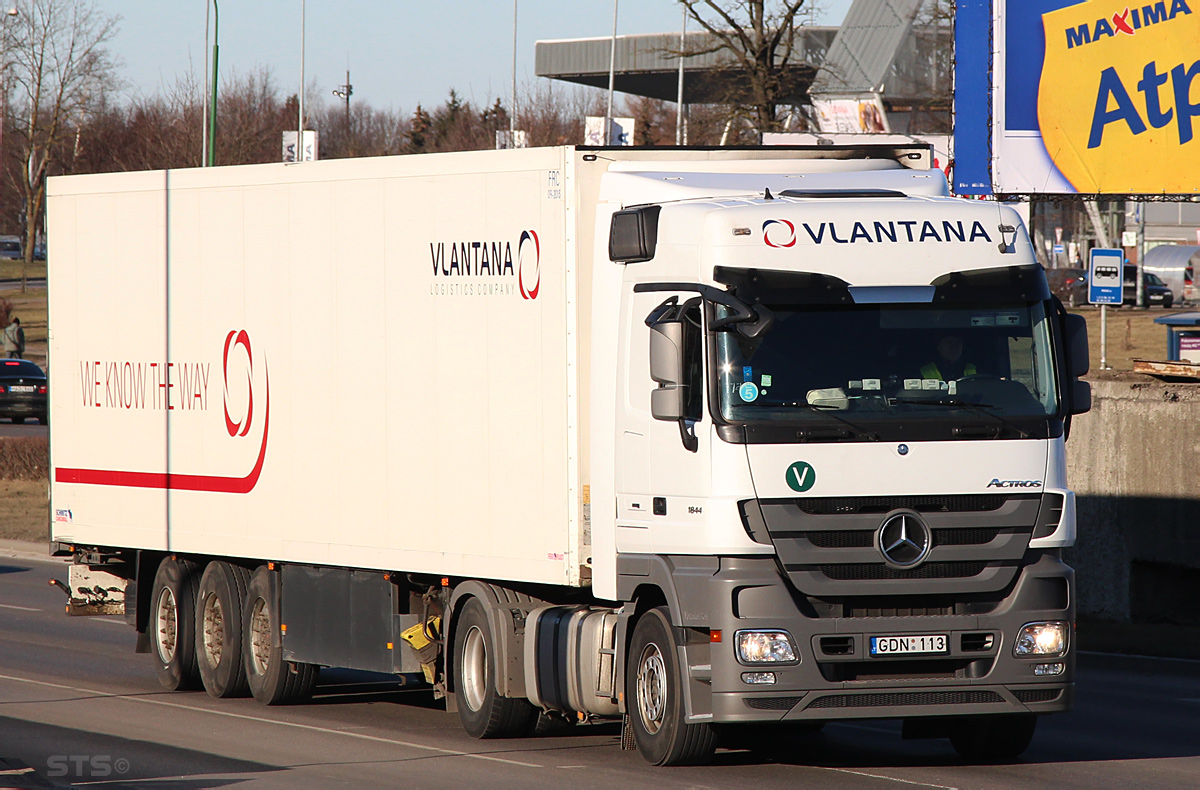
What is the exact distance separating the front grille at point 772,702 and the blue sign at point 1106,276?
57.8ft

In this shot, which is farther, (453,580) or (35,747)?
(453,580)

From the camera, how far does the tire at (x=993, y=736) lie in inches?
432

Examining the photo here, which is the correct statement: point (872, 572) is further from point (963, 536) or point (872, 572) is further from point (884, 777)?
point (884, 777)

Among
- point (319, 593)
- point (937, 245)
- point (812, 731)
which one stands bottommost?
point (812, 731)

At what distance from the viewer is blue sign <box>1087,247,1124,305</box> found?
25969 mm

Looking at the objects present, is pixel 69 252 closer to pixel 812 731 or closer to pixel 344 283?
pixel 344 283

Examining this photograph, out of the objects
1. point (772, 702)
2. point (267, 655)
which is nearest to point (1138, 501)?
point (267, 655)

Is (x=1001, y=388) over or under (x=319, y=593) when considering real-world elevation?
over

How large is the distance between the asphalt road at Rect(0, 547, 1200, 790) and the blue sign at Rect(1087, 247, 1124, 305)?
10467 mm

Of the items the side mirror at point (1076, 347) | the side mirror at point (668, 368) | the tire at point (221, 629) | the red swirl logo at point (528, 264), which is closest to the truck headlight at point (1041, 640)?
the side mirror at point (1076, 347)

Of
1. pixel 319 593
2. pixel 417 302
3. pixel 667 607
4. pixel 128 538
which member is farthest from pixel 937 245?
pixel 128 538

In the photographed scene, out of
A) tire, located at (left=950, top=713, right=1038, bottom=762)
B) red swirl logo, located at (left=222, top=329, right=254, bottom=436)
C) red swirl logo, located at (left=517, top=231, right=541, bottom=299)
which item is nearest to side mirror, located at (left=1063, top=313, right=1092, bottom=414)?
tire, located at (left=950, top=713, right=1038, bottom=762)

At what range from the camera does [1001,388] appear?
10070 mm

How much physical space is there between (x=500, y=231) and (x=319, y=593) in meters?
3.65
